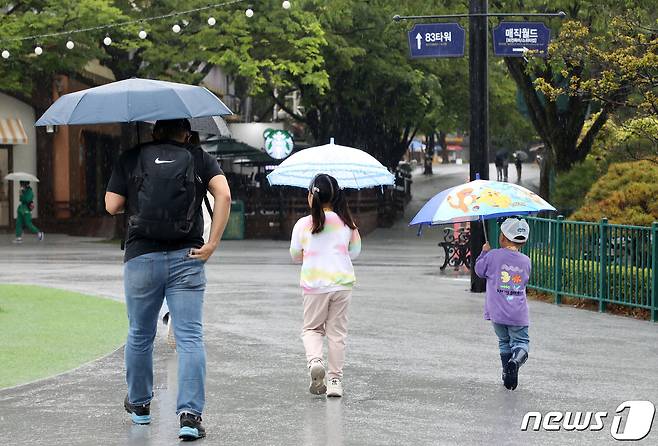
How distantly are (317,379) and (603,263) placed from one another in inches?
308

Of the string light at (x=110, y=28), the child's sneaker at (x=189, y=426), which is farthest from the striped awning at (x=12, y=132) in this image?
the child's sneaker at (x=189, y=426)

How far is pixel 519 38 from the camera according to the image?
60.6ft

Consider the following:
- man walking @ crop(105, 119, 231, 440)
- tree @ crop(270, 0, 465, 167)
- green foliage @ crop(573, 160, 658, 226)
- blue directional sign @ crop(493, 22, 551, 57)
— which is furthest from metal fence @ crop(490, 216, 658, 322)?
tree @ crop(270, 0, 465, 167)

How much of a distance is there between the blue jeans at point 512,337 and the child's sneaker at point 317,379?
1474mm

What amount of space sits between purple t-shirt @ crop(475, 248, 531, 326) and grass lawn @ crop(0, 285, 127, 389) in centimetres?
370

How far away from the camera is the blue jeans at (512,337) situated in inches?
392

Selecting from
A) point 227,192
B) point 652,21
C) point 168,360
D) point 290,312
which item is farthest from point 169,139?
point 652,21

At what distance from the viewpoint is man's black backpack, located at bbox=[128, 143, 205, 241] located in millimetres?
7637

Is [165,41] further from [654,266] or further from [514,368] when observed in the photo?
[514,368]

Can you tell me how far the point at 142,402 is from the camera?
26.8 feet

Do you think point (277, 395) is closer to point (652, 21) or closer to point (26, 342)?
point (26, 342)

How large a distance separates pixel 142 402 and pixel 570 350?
17.8 feet

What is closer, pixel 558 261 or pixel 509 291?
pixel 509 291

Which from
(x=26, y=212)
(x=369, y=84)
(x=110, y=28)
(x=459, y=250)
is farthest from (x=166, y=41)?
(x=459, y=250)
